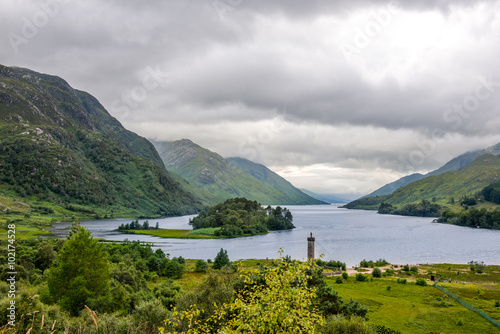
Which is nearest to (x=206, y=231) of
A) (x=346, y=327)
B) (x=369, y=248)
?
(x=369, y=248)

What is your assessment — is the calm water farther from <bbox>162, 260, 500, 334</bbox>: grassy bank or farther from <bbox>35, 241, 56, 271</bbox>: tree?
<bbox>35, 241, 56, 271</bbox>: tree

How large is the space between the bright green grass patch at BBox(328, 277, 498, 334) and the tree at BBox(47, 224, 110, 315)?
35.7 m

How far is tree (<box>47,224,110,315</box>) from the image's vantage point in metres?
37.7

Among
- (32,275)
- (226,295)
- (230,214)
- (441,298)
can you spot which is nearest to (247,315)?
(226,295)

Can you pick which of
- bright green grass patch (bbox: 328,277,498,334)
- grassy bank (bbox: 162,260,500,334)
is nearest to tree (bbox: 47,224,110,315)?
grassy bank (bbox: 162,260,500,334)

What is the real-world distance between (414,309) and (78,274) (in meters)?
47.4

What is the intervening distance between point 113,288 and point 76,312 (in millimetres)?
6213

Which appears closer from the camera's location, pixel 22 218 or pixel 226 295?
pixel 226 295

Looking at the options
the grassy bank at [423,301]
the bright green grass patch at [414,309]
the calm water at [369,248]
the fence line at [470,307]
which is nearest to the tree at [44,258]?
the grassy bank at [423,301]

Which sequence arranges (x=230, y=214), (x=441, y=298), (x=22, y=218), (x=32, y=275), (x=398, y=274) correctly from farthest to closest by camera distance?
(x=230, y=214), (x=22, y=218), (x=398, y=274), (x=32, y=275), (x=441, y=298)

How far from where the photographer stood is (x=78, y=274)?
3881 centimetres

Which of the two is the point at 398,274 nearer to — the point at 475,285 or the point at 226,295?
the point at 475,285

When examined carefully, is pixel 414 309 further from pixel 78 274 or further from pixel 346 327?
pixel 78 274

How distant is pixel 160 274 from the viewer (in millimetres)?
82125
